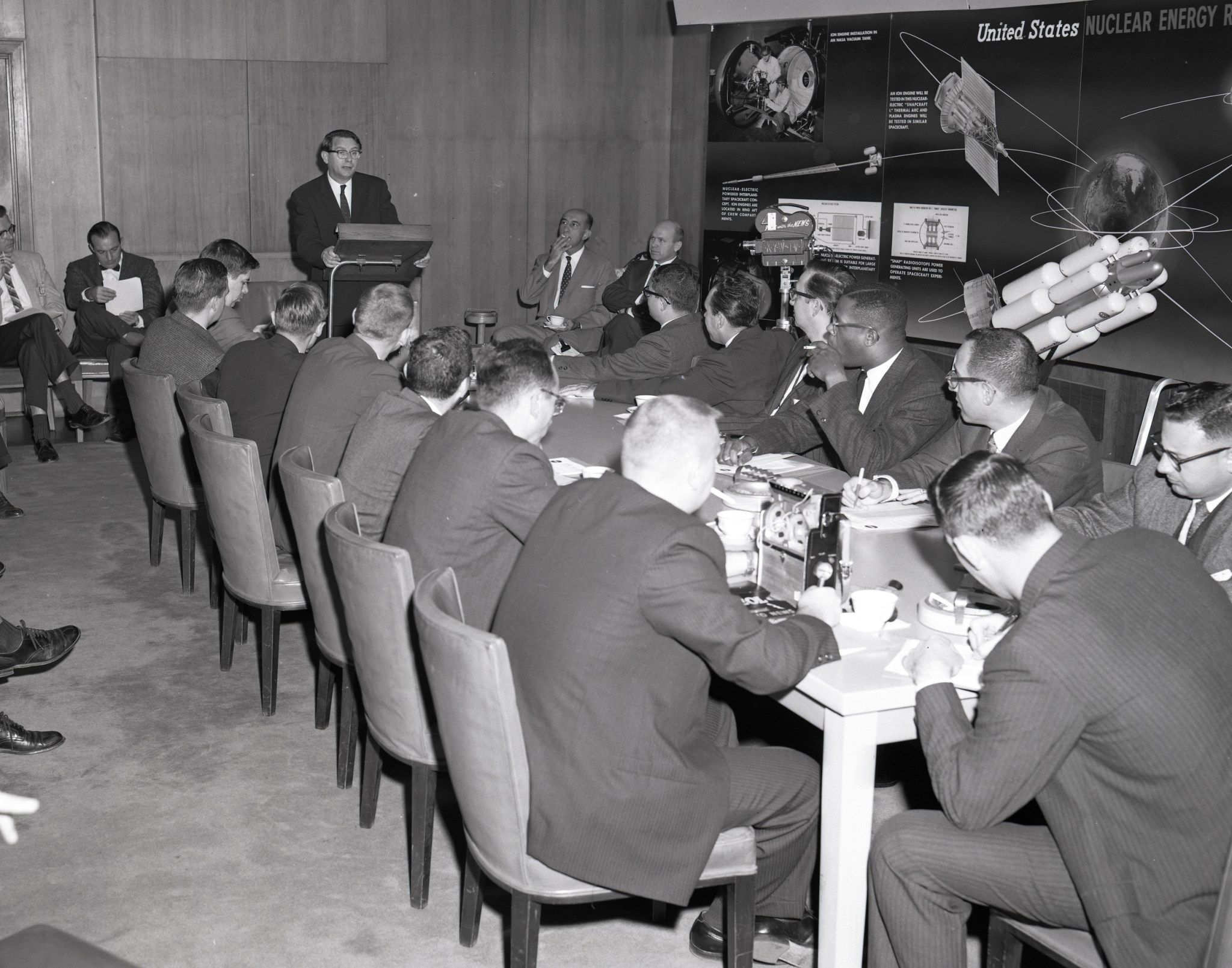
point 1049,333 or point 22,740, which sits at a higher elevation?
point 1049,333

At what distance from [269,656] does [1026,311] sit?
3.66 metres

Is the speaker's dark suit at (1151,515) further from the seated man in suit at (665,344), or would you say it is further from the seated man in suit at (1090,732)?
the seated man in suit at (665,344)

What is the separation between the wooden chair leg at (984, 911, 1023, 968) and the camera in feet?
7.93

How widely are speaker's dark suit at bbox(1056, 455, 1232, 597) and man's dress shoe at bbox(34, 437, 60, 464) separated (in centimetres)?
610

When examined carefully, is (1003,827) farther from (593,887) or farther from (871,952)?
(593,887)

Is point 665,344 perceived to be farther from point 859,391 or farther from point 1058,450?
point 1058,450

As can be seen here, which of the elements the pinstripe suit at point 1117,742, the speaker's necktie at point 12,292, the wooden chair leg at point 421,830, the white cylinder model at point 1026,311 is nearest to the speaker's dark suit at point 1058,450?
the pinstripe suit at point 1117,742

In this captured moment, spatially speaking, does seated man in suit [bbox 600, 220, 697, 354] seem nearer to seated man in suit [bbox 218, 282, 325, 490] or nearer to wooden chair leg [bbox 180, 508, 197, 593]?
seated man in suit [bbox 218, 282, 325, 490]

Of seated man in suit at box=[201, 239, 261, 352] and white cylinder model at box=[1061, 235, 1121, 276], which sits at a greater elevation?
white cylinder model at box=[1061, 235, 1121, 276]

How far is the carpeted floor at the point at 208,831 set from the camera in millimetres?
3047

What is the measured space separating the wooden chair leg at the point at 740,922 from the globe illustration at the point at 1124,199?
4284 mm

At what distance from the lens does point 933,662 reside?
101 inches

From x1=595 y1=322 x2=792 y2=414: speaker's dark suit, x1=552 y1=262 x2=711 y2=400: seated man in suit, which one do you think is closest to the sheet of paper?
x1=552 y1=262 x2=711 y2=400: seated man in suit

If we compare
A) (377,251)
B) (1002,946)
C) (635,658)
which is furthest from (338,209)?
(1002,946)
